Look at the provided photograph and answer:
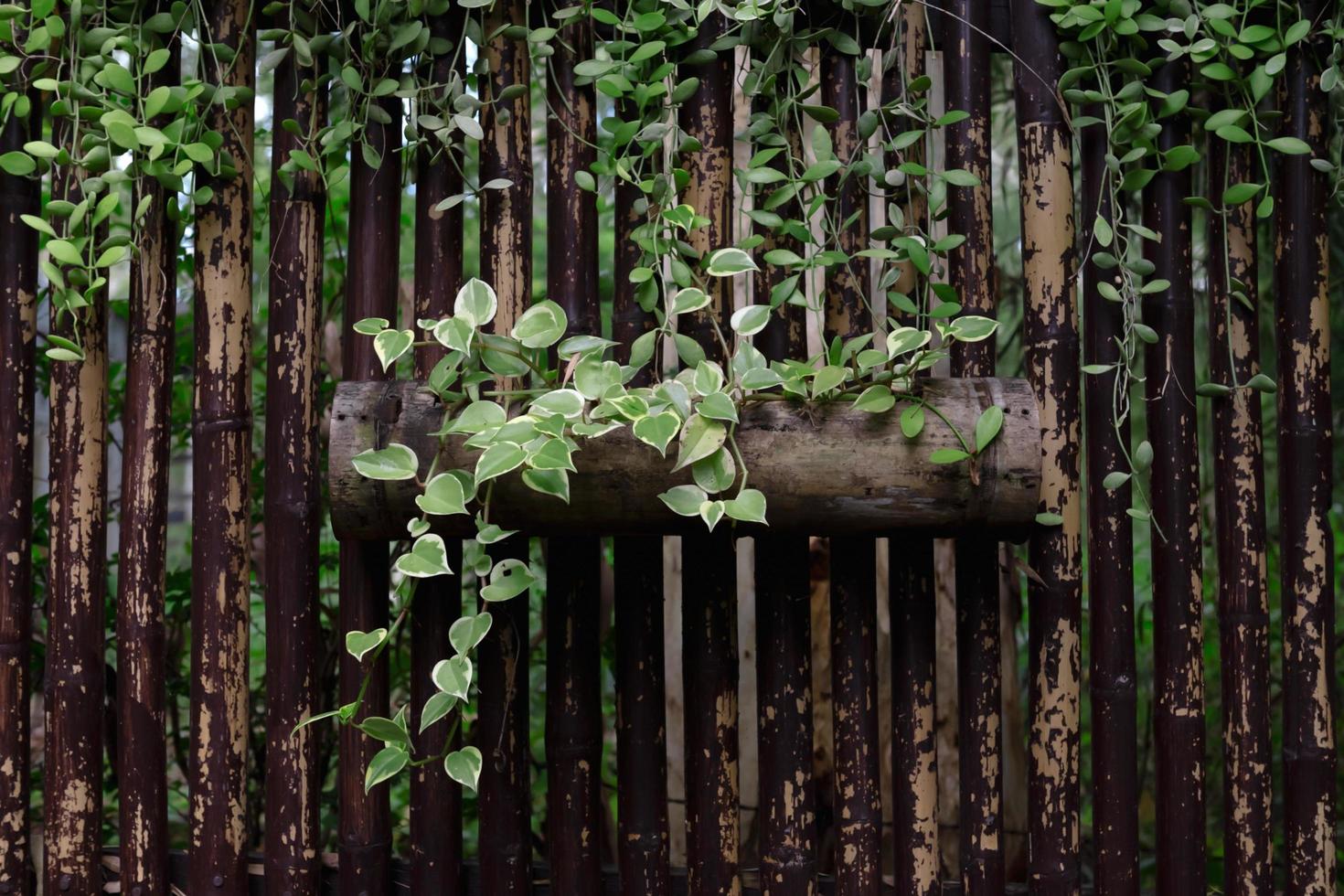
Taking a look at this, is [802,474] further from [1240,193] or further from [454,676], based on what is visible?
[1240,193]

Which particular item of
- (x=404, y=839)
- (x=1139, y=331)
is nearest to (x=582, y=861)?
(x=1139, y=331)

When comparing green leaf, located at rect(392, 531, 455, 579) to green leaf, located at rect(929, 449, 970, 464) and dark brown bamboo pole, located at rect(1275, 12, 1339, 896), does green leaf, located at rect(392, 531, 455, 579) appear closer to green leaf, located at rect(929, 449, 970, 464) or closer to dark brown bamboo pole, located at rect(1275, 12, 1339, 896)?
Result: green leaf, located at rect(929, 449, 970, 464)

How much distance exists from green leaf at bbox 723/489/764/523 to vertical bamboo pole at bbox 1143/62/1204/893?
59 centimetres

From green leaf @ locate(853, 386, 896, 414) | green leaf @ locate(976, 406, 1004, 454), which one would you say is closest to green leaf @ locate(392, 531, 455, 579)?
green leaf @ locate(853, 386, 896, 414)

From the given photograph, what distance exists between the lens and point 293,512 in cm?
132

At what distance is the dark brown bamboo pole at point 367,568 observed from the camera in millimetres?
1319

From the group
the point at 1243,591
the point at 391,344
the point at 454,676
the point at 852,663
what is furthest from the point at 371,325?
the point at 1243,591

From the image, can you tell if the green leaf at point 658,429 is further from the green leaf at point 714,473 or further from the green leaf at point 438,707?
the green leaf at point 438,707

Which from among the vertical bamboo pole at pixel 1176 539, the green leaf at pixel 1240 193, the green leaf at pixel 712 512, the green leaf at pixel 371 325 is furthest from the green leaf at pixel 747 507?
the green leaf at pixel 1240 193

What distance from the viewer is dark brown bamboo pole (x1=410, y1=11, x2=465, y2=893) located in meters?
1.31

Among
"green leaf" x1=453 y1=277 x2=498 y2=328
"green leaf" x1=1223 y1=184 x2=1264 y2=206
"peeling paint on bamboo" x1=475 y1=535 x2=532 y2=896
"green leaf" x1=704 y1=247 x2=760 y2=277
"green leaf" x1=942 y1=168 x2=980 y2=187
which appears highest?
"green leaf" x1=942 y1=168 x2=980 y2=187

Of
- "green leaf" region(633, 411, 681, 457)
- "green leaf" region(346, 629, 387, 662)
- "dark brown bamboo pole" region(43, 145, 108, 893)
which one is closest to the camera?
"green leaf" region(633, 411, 681, 457)

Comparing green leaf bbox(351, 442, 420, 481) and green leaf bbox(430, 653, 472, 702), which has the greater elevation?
green leaf bbox(351, 442, 420, 481)

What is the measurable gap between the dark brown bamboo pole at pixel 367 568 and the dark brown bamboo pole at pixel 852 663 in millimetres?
578
